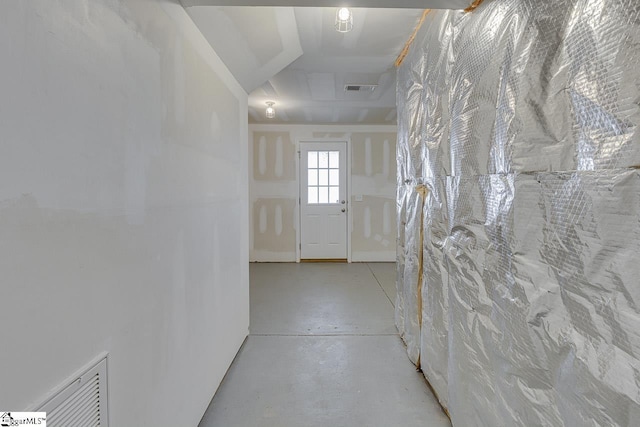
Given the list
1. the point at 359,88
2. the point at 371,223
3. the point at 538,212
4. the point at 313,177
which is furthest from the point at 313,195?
the point at 538,212

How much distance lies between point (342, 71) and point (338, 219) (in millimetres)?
2997

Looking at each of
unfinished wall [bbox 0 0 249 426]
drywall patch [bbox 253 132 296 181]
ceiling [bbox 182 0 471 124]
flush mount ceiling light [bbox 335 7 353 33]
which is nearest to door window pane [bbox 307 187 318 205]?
drywall patch [bbox 253 132 296 181]

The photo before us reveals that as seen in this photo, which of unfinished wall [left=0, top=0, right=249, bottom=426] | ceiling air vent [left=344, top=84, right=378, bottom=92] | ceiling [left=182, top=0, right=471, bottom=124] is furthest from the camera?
ceiling air vent [left=344, top=84, right=378, bottom=92]

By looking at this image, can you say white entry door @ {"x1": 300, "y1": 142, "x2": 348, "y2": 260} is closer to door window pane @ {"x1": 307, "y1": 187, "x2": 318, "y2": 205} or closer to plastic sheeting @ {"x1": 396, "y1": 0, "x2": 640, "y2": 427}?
door window pane @ {"x1": 307, "y1": 187, "x2": 318, "y2": 205}

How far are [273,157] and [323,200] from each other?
1105 millimetres

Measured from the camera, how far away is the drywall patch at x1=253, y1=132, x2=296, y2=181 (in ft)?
18.2

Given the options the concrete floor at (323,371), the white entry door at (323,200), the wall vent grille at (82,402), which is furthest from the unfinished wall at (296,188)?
the wall vent grille at (82,402)

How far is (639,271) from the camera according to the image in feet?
2.35

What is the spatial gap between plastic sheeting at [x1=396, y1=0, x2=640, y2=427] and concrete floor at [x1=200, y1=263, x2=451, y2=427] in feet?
1.13

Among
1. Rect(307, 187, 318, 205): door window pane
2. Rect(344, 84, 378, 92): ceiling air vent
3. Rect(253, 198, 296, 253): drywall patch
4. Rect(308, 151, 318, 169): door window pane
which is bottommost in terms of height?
Rect(253, 198, 296, 253): drywall patch

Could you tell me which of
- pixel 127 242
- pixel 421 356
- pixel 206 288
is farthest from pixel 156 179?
pixel 421 356

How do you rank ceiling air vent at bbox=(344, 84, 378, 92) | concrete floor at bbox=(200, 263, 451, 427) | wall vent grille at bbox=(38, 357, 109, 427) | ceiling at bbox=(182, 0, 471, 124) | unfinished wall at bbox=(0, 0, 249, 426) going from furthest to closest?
ceiling air vent at bbox=(344, 84, 378, 92)
concrete floor at bbox=(200, 263, 451, 427)
ceiling at bbox=(182, 0, 471, 124)
wall vent grille at bbox=(38, 357, 109, 427)
unfinished wall at bbox=(0, 0, 249, 426)

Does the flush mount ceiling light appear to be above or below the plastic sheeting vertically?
above

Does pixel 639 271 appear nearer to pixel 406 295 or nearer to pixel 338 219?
pixel 406 295
